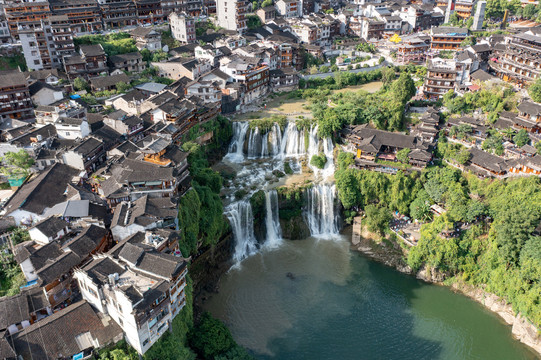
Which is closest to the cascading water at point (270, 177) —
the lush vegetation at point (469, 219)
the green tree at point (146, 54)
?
the lush vegetation at point (469, 219)

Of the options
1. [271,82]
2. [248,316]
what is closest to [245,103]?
[271,82]

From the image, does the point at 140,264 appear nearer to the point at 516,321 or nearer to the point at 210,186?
the point at 210,186

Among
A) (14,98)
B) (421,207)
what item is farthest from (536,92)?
(14,98)

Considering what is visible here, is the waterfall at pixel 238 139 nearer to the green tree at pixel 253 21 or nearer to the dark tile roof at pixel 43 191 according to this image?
the dark tile roof at pixel 43 191

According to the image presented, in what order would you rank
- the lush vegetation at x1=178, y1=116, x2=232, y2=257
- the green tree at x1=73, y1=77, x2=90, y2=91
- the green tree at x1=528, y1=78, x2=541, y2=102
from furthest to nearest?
the green tree at x1=73, y1=77, x2=90, y2=91
the green tree at x1=528, y1=78, x2=541, y2=102
the lush vegetation at x1=178, y1=116, x2=232, y2=257

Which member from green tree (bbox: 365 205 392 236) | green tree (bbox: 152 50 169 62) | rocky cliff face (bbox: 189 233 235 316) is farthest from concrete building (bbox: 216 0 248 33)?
rocky cliff face (bbox: 189 233 235 316)

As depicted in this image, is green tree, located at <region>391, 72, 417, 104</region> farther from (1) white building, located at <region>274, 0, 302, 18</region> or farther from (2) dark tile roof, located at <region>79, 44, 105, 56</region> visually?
(1) white building, located at <region>274, 0, 302, 18</region>
